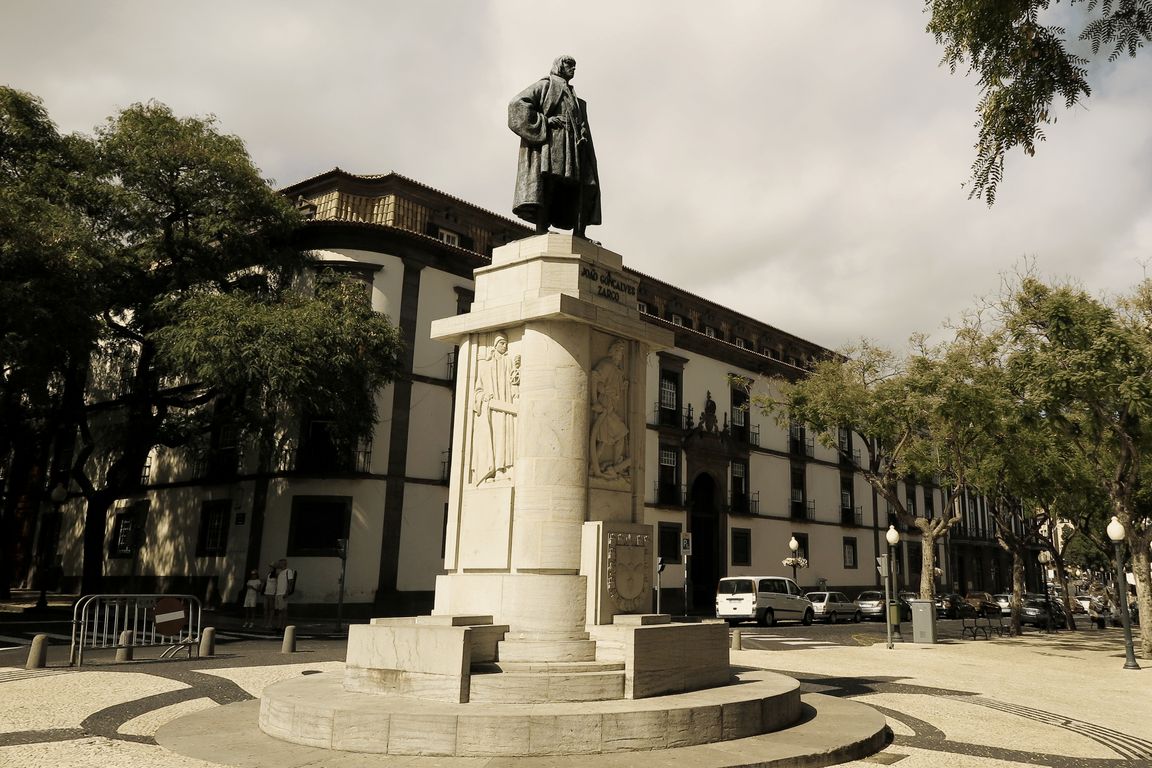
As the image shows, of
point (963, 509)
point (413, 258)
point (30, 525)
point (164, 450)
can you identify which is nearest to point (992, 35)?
point (413, 258)

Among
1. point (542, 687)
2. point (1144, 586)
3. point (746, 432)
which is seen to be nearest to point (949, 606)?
point (746, 432)

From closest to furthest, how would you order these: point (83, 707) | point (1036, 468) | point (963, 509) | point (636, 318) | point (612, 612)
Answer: point (612, 612)
point (83, 707)
point (636, 318)
point (1036, 468)
point (963, 509)

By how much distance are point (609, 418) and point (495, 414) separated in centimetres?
124

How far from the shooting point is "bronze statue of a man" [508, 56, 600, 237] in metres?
10.0

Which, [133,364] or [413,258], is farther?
[133,364]

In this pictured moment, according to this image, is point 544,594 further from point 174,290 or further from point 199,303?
point 174,290

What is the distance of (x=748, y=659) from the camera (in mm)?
16562

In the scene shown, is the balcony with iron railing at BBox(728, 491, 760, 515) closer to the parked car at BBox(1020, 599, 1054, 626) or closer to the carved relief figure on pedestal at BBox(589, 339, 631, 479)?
the parked car at BBox(1020, 599, 1054, 626)

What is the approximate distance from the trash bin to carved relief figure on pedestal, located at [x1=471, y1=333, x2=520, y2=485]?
17053 mm

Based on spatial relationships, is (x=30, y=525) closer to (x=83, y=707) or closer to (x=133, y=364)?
(x=133, y=364)

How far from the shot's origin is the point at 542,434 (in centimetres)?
891

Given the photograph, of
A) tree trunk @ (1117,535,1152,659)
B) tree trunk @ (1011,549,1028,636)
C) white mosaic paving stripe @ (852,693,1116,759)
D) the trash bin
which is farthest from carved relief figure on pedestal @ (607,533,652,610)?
tree trunk @ (1011,549,1028,636)

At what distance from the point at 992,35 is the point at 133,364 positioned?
104 feet

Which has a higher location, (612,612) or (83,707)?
(612,612)
